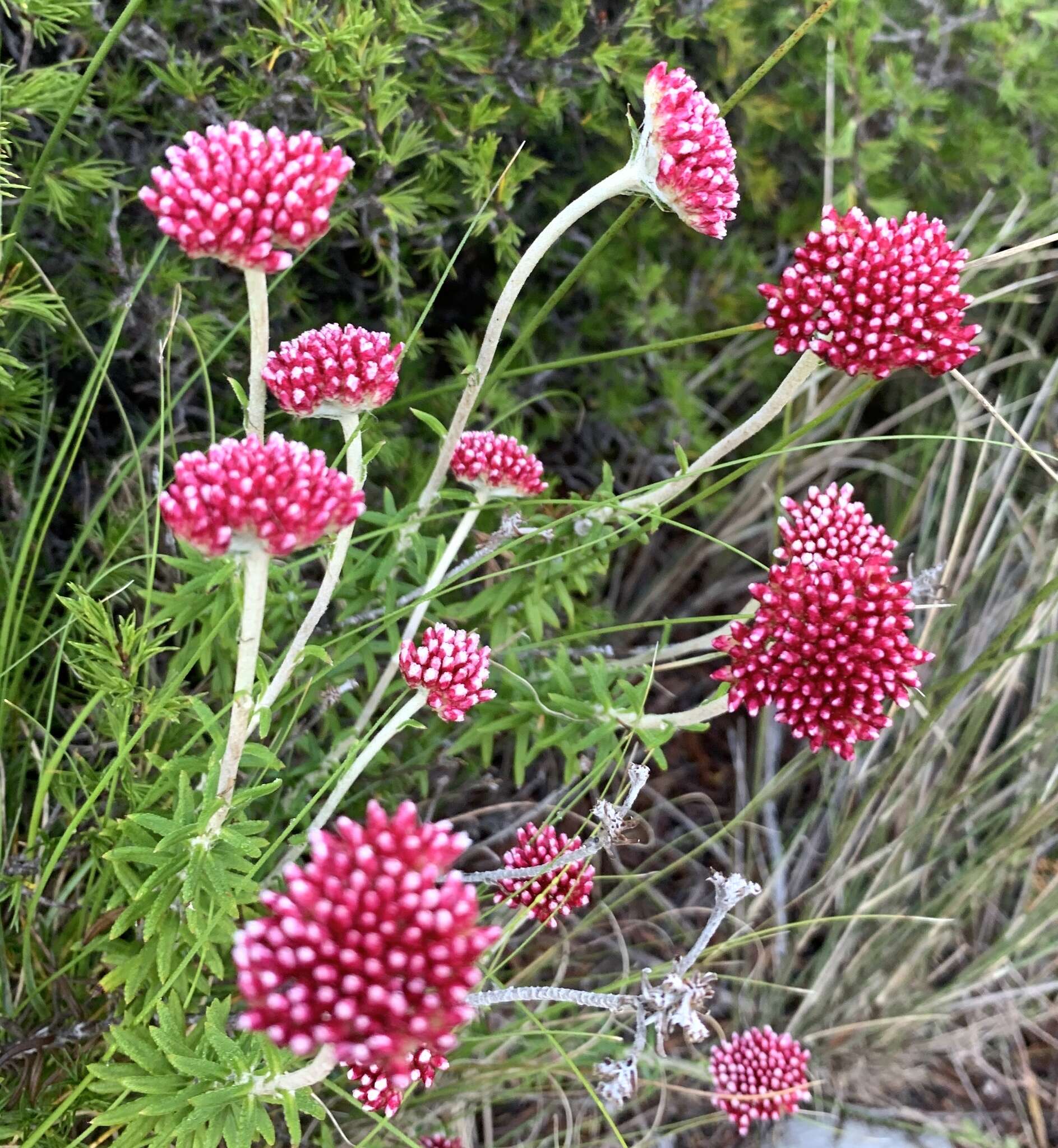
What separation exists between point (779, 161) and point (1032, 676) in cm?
201

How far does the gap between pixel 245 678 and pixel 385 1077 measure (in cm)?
78

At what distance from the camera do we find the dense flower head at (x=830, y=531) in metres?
2.12

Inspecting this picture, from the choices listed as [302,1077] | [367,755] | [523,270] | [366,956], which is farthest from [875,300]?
[302,1077]

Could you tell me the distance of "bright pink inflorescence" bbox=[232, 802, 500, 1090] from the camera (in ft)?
3.89

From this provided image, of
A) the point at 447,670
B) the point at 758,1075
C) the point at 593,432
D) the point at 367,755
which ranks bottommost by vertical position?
the point at 758,1075

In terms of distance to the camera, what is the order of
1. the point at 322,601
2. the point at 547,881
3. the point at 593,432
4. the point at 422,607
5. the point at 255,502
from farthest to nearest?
the point at 593,432 → the point at 422,607 → the point at 547,881 → the point at 322,601 → the point at 255,502

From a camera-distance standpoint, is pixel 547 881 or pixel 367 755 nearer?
pixel 367 755

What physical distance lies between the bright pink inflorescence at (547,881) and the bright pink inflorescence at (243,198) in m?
1.13

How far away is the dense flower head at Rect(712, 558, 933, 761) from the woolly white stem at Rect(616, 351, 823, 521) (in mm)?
272

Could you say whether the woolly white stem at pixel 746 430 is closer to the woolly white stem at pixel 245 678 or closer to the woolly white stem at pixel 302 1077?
the woolly white stem at pixel 245 678

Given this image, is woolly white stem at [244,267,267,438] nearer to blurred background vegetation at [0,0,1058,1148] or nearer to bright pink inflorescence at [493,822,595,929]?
blurred background vegetation at [0,0,1058,1148]

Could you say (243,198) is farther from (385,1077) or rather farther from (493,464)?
(385,1077)

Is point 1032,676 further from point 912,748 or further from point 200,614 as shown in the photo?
point 200,614

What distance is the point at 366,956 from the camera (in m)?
1.20
